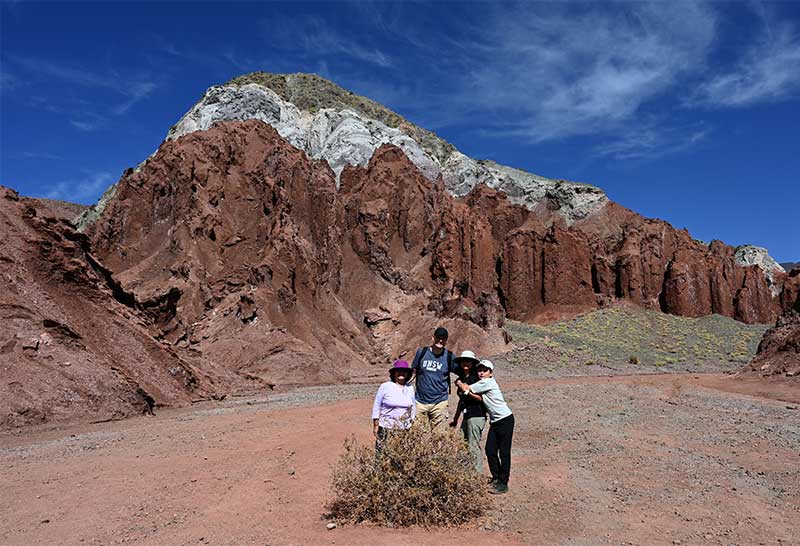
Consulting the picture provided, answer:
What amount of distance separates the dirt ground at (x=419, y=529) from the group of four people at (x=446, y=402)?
2.27 feet

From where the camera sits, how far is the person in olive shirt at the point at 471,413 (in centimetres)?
758

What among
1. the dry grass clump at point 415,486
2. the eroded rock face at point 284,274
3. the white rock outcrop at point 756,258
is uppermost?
the white rock outcrop at point 756,258

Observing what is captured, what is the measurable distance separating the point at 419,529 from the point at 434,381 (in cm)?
214

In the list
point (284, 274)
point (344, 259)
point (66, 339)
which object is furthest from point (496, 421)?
point (344, 259)

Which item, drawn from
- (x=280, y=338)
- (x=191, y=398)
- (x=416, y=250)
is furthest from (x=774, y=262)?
(x=191, y=398)

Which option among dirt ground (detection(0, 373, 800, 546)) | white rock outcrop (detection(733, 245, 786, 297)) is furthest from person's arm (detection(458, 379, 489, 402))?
white rock outcrop (detection(733, 245, 786, 297))

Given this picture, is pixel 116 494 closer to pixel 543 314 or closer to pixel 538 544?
pixel 538 544

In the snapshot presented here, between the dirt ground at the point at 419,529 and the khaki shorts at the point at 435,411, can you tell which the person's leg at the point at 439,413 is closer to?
the khaki shorts at the point at 435,411

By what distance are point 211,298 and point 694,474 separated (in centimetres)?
3416

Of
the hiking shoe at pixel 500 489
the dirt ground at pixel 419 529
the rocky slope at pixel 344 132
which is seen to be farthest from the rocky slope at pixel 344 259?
the hiking shoe at pixel 500 489

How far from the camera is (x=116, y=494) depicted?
8.41m

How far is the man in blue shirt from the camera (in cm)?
781

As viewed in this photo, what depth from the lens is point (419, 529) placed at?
20.4 feet

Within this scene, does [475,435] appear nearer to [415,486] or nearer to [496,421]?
[496,421]
